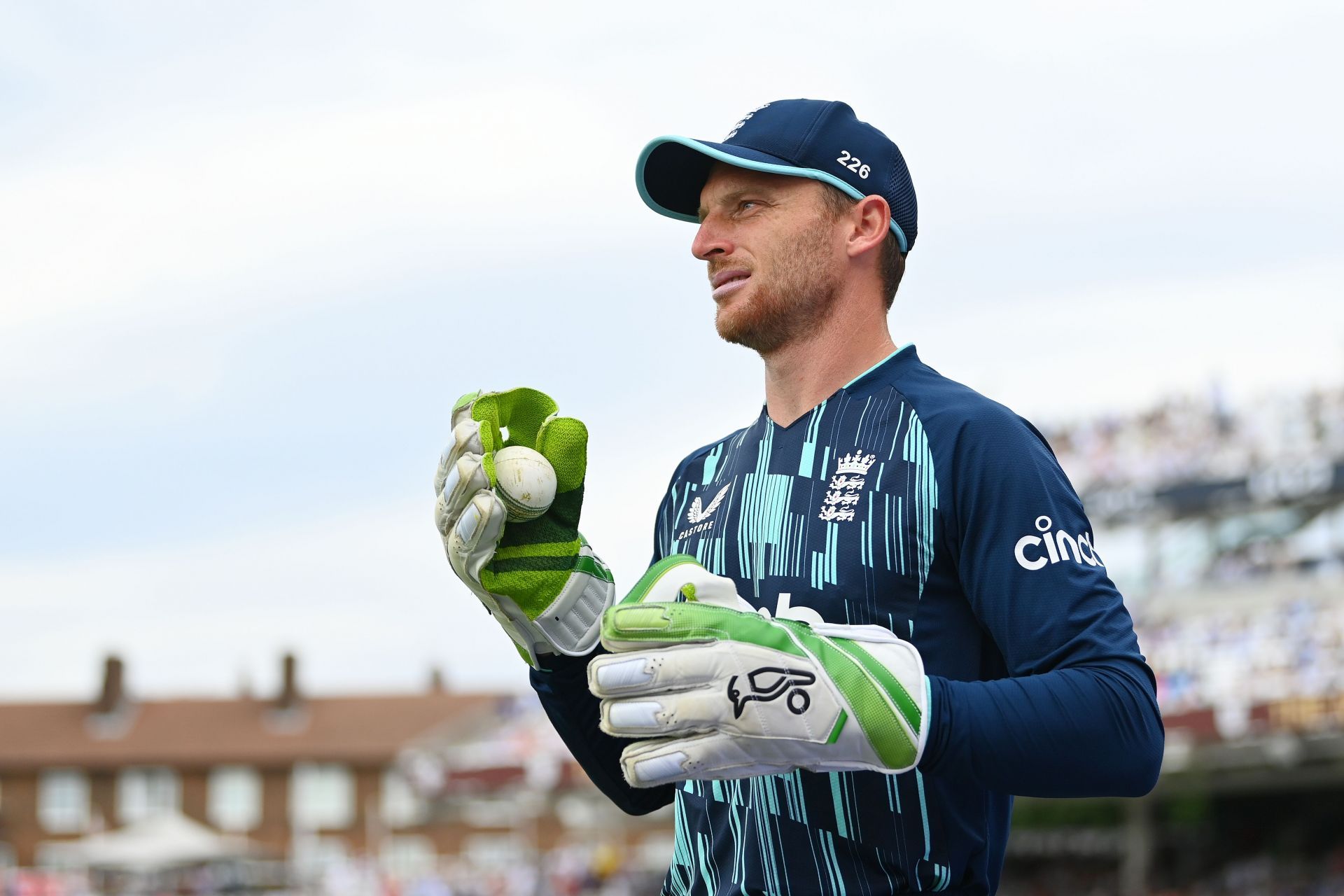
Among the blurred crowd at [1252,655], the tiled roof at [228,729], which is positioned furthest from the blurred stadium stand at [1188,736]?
the tiled roof at [228,729]

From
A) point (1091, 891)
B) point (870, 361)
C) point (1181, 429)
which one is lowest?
point (1091, 891)

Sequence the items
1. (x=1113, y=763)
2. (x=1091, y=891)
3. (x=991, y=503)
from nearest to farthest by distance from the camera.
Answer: (x=1113, y=763) < (x=991, y=503) < (x=1091, y=891)

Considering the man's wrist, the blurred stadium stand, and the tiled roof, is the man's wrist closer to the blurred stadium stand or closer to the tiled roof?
the blurred stadium stand

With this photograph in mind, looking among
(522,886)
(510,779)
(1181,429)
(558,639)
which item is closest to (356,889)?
(522,886)

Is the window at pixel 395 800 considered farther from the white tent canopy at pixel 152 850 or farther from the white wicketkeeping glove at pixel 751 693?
the white wicketkeeping glove at pixel 751 693

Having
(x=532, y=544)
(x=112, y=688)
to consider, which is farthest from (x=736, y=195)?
(x=112, y=688)

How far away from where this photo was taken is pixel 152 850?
30.3m

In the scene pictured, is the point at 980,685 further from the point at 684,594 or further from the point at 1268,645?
the point at 1268,645

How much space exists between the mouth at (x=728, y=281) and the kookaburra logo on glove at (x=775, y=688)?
0.91m

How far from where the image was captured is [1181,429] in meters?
28.9

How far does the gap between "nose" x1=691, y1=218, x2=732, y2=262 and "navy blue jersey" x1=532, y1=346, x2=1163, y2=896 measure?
36 cm

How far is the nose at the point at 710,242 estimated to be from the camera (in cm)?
292

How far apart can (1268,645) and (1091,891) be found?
5.69 metres

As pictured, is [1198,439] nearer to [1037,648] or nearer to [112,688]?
[1037,648]
